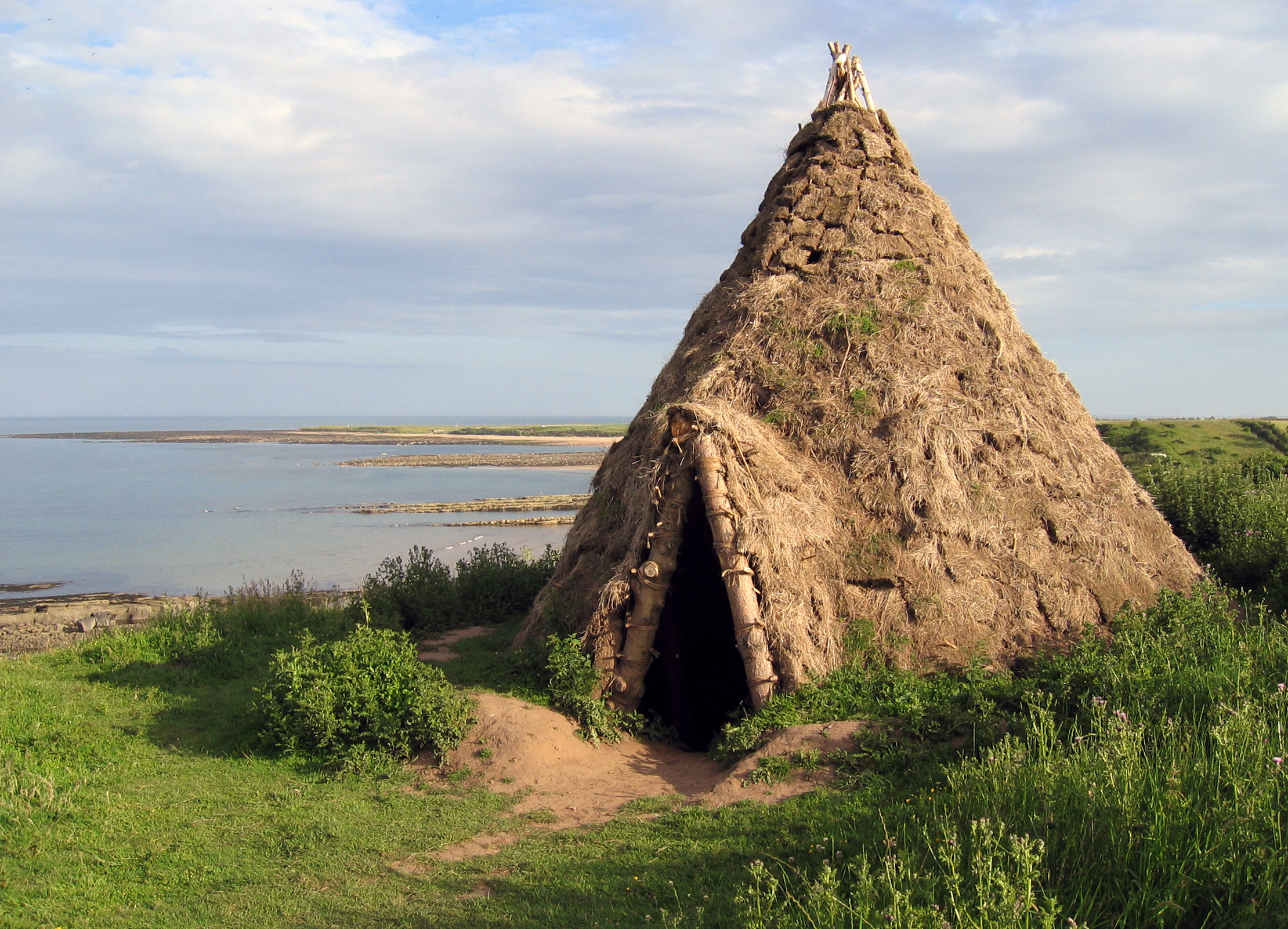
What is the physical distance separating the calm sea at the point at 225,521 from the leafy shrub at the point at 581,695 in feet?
40.4

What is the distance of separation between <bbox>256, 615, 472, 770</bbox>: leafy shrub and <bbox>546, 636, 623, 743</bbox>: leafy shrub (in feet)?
2.62

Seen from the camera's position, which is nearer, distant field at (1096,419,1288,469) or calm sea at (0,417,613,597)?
calm sea at (0,417,613,597)

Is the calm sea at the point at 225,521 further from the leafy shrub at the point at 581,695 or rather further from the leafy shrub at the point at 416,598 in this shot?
the leafy shrub at the point at 581,695

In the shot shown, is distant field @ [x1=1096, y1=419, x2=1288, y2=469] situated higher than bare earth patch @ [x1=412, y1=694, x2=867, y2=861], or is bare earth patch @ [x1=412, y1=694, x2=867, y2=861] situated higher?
distant field @ [x1=1096, y1=419, x2=1288, y2=469]

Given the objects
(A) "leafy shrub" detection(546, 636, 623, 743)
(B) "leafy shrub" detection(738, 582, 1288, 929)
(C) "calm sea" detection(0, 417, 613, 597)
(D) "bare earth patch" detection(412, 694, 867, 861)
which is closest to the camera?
(B) "leafy shrub" detection(738, 582, 1288, 929)

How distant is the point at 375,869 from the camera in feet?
18.2

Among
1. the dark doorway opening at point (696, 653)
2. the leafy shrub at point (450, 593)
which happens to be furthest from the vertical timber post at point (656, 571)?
the leafy shrub at point (450, 593)

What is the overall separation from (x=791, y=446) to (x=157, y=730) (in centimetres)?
649

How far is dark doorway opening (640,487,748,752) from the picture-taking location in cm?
877

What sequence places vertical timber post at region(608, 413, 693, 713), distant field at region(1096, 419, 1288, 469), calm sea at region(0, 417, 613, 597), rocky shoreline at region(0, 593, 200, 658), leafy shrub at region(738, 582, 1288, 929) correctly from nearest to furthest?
leafy shrub at region(738, 582, 1288, 929), vertical timber post at region(608, 413, 693, 713), rocky shoreline at region(0, 593, 200, 658), calm sea at region(0, 417, 613, 597), distant field at region(1096, 419, 1288, 469)

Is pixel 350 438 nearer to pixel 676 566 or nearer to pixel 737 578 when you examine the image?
pixel 676 566

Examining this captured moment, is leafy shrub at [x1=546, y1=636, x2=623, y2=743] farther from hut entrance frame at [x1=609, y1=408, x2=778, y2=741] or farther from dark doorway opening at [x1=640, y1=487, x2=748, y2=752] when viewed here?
dark doorway opening at [x1=640, y1=487, x2=748, y2=752]

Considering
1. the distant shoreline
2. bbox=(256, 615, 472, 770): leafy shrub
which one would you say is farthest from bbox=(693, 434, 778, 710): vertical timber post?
the distant shoreline

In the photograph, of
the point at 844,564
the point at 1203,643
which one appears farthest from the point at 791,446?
the point at 1203,643
